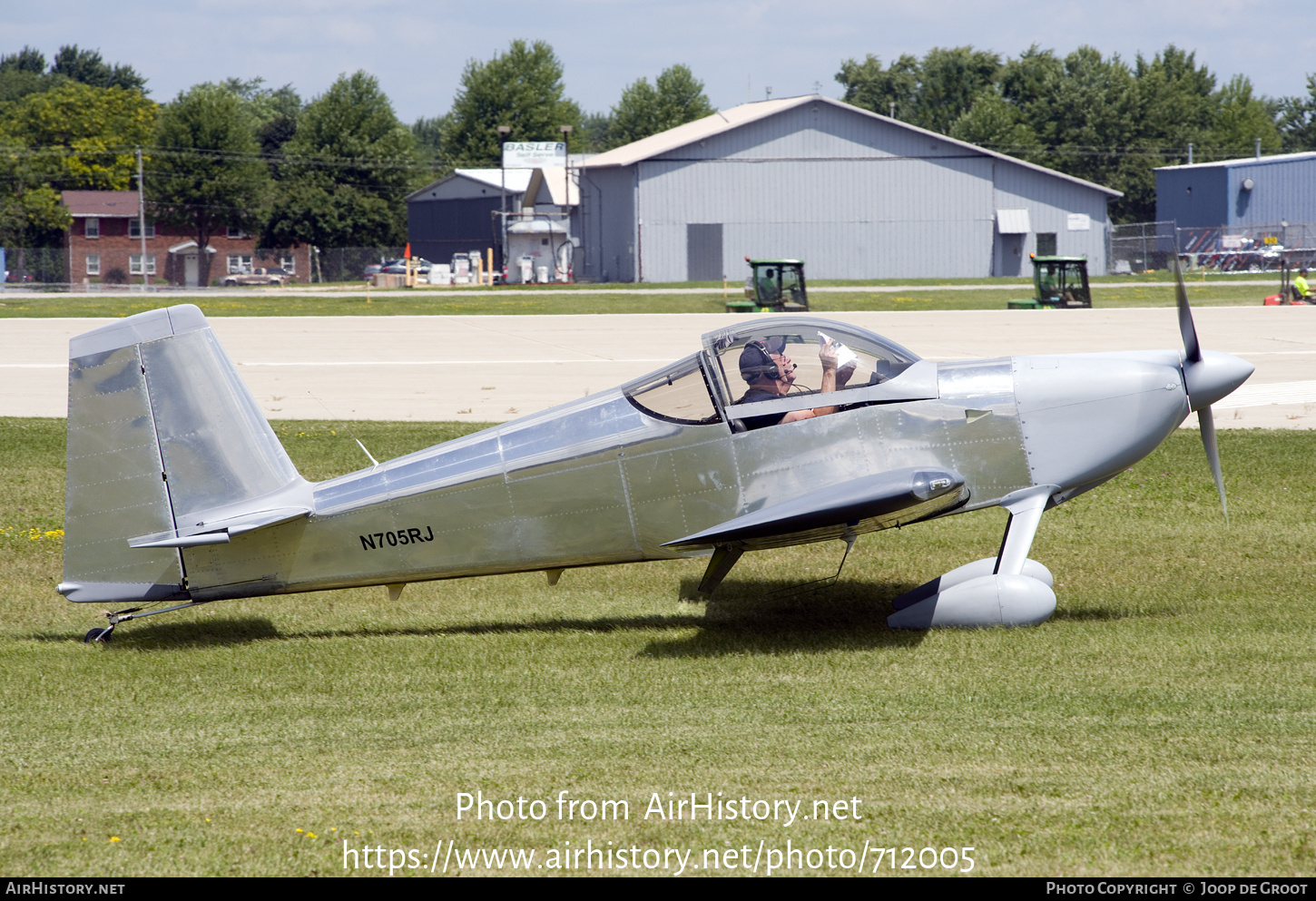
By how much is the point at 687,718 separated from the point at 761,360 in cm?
261

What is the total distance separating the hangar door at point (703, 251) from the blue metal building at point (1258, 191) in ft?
108

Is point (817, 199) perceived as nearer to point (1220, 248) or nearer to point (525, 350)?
point (1220, 248)

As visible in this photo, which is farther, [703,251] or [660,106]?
[660,106]

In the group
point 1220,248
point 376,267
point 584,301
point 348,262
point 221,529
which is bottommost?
point 221,529

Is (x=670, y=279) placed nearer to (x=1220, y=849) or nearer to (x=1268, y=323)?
(x=1268, y=323)

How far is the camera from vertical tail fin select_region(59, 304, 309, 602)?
26.5 ft

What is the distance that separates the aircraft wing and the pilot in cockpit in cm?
72

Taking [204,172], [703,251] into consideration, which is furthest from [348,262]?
[703,251]

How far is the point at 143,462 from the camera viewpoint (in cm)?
809

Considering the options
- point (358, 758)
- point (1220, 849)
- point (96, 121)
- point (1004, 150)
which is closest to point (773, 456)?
point (358, 758)

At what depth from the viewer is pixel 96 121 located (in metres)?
108

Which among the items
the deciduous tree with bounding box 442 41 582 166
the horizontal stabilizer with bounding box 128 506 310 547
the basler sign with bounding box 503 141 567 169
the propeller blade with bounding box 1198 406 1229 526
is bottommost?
the horizontal stabilizer with bounding box 128 506 310 547

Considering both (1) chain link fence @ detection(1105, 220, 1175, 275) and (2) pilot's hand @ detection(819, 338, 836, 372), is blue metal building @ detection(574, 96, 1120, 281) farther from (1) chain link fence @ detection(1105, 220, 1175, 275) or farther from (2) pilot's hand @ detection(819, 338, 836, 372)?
(2) pilot's hand @ detection(819, 338, 836, 372)

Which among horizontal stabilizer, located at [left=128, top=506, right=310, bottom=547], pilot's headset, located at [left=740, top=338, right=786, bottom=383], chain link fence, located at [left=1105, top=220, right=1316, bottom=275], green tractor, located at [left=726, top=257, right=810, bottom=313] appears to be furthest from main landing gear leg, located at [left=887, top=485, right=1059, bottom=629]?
chain link fence, located at [left=1105, top=220, right=1316, bottom=275]
